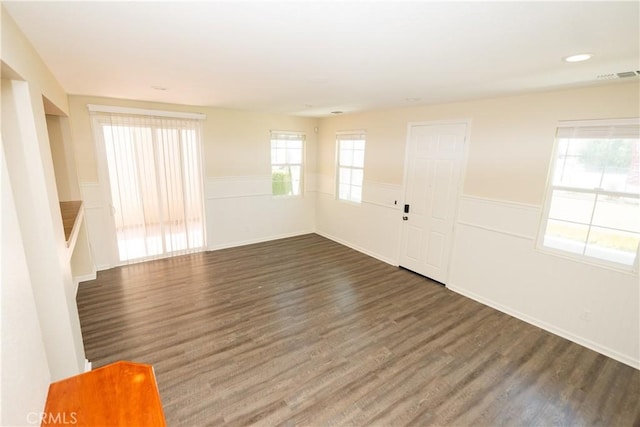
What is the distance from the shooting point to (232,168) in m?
5.06

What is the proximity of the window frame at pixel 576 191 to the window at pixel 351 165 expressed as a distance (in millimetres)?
2738

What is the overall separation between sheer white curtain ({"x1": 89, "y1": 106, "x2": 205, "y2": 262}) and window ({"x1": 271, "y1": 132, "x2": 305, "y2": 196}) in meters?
1.42

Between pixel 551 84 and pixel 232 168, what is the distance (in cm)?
447

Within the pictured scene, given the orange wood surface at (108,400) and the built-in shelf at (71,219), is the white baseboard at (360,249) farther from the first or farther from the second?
the built-in shelf at (71,219)

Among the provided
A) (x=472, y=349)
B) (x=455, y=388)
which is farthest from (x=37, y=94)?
(x=472, y=349)

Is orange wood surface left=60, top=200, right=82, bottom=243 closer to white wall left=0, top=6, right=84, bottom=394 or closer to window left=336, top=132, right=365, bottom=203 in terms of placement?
white wall left=0, top=6, right=84, bottom=394

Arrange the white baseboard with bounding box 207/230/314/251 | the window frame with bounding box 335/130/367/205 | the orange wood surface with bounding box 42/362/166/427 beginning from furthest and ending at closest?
the white baseboard with bounding box 207/230/314/251 → the window frame with bounding box 335/130/367/205 → the orange wood surface with bounding box 42/362/166/427

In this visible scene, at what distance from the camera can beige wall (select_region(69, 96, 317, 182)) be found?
3.79 m

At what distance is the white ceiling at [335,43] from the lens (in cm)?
135

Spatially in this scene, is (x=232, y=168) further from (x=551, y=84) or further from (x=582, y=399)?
(x=582, y=399)

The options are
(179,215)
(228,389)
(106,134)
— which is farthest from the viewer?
(179,215)

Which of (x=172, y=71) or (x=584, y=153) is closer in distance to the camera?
(x=172, y=71)

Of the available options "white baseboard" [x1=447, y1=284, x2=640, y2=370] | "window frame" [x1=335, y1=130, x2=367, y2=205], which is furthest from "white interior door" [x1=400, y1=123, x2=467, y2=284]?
"window frame" [x1=335, y1=130, x2=367, y2=205]

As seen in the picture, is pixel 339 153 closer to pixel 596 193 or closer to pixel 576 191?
pixel 576 191
